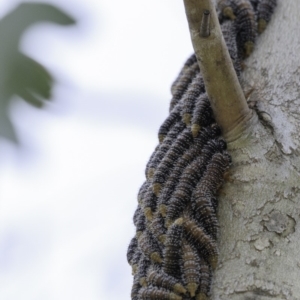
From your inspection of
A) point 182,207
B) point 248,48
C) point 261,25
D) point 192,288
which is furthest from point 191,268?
point 261,25

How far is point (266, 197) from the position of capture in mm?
1301

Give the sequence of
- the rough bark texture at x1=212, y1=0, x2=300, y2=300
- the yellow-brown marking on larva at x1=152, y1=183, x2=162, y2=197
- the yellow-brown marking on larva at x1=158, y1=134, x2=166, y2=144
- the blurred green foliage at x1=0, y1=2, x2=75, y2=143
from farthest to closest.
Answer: the blurred green foliage at x1=0, y1=2, x2=75, y2=143
the yellow-brown marking on larva at x1=158, y1=134, x2=166, y2=144
the yellow-brown marking on larva at x1=152, y1=183, x2=162, y2=197
the rough bark texture at x1=212, y1=0, x2=300, y2=300

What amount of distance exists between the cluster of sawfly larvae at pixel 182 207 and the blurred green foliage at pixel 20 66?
110cm

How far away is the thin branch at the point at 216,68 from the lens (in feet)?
4.28

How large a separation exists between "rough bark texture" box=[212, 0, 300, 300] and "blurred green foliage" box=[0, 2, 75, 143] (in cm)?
121

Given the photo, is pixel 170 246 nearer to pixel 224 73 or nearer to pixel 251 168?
pixel 251 168

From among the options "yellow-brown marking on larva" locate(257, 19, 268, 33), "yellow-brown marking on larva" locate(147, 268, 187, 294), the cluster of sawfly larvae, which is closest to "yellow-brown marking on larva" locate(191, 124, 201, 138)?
the cluster of sawfly larvae

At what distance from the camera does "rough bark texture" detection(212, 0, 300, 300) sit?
1184mm

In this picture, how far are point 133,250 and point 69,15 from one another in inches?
59.7

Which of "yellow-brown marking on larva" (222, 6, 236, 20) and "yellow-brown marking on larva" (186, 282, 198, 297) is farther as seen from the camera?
"yellow-brown marking on larva" (222, 6, 236, 20)

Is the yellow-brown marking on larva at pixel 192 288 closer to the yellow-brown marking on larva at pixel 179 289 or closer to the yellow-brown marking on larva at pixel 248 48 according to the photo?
the yellow-brown marking on larva at pixel 179 289

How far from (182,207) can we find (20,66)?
1437 mm

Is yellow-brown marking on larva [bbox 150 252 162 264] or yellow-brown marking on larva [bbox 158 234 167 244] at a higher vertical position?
yellow-brown marking on larva [bbox 158 234 167 244]

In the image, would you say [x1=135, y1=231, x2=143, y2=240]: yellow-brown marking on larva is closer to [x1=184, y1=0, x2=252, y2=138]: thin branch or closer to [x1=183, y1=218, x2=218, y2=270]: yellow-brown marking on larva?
[x1=183, y1=218, x2=218, y2=270]: yellow-brown marking on larva
